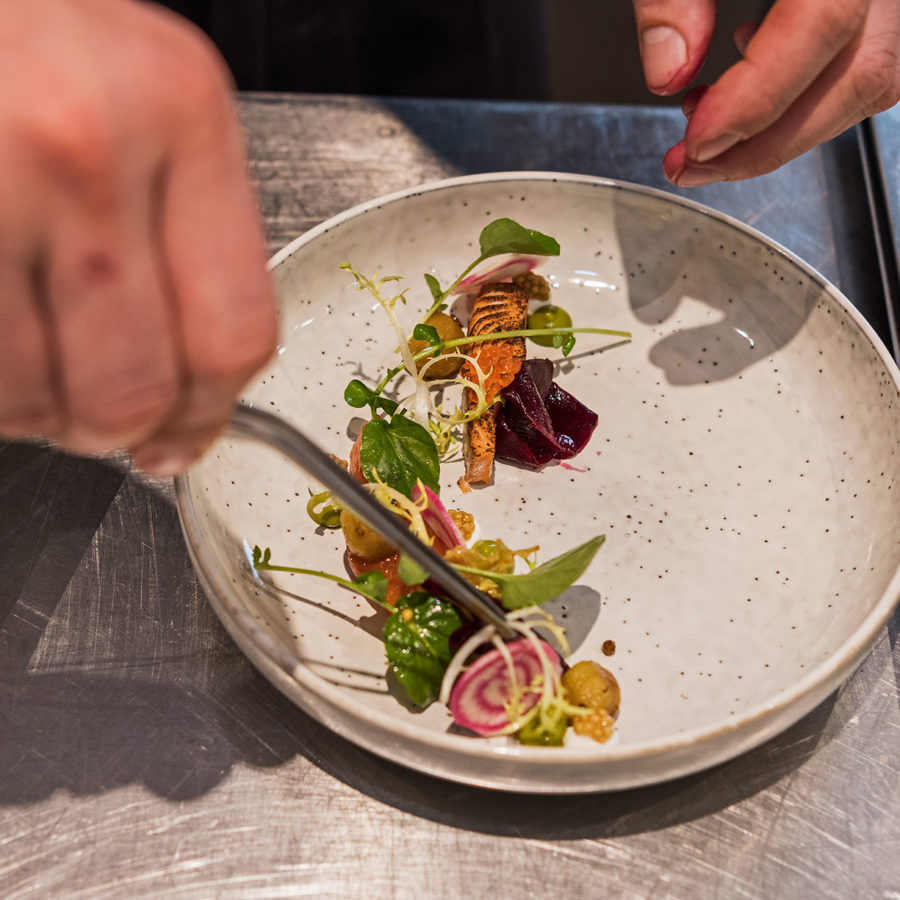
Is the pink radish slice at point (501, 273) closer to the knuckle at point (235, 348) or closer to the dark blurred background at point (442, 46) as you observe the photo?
the knuckle at point (235, 348)

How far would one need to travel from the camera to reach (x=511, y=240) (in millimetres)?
1188

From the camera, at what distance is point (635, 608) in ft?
3.26

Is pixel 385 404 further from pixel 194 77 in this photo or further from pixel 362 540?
pixel 194 77

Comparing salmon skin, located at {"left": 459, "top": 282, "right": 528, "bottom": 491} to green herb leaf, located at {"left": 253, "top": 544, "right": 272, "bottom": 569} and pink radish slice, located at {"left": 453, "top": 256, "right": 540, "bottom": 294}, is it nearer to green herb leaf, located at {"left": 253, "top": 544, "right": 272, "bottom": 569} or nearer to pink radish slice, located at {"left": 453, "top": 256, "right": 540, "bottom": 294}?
pink radish slice, located at {"left": 453, "top": 256, "right": 540, "bottom": 294}

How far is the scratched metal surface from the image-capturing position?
865mm

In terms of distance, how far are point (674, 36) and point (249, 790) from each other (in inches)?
39.8

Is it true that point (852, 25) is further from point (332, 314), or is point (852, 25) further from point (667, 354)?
point (332, 314)

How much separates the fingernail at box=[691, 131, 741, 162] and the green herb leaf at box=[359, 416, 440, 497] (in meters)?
0.47

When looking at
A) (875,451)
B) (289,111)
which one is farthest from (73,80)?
(289,111)

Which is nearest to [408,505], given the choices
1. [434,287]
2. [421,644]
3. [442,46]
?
[421,644]

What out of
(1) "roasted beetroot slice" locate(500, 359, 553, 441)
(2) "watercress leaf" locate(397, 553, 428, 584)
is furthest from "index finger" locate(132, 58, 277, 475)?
(1) "roasted beetroot slice" locate(500, 359, 553, 441)

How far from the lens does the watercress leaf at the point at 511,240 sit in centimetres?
118

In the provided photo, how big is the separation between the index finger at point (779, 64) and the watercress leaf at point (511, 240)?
0.88 feet

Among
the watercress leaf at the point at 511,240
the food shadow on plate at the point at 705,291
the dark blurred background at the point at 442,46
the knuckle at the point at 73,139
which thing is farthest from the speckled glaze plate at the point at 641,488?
the dark blurred background at the point at 442,46
